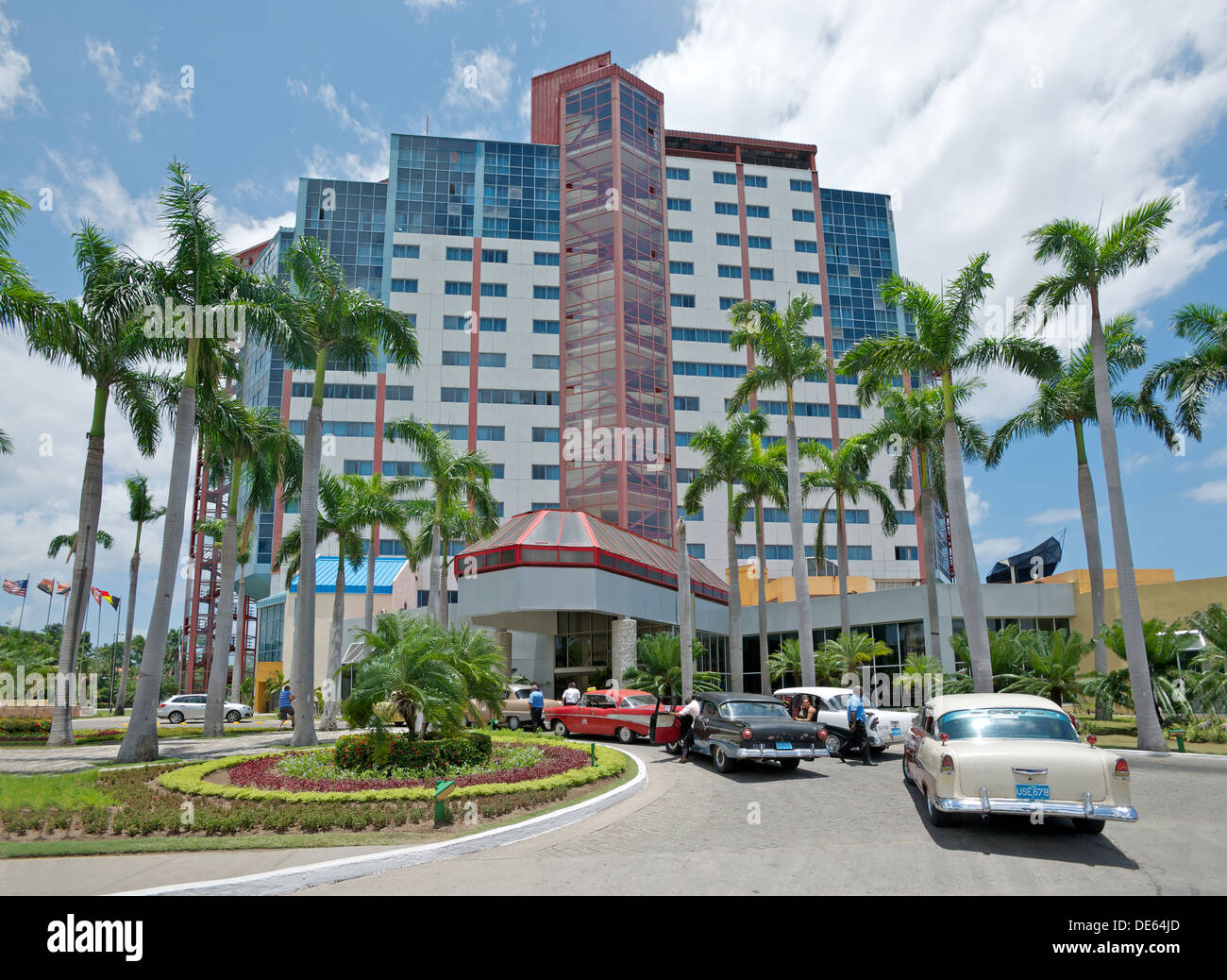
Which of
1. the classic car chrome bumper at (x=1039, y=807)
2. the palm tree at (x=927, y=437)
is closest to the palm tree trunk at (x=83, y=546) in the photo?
the classic car chrome bumper at (x=1039, y=807)

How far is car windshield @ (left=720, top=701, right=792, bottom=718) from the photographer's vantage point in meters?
15.8

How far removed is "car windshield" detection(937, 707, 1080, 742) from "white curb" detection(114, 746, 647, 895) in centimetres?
533

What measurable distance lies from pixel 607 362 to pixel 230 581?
42386mm

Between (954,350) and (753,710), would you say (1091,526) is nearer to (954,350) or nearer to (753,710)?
(954,350)

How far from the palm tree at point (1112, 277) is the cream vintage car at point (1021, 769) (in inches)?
492

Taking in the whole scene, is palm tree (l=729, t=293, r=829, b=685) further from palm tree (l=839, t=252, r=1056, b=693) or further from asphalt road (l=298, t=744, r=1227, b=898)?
asphalt road (l=298, t=744, r=1227, b=898)

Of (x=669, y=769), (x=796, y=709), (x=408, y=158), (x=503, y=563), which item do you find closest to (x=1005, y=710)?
(x=669, y=769)

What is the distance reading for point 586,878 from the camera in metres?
7.72

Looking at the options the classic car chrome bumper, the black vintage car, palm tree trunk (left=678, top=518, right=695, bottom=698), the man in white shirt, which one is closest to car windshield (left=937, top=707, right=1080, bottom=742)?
the classic car chrome bumper

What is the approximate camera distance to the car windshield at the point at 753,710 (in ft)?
51.8

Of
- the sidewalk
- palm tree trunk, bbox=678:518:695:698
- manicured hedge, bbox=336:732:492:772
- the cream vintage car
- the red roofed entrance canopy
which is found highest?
the red roofed entrance canopy

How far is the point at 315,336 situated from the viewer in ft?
75.2

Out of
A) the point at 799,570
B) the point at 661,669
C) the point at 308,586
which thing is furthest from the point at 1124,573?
the point at 308,586

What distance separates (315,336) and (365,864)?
18.2 metres
